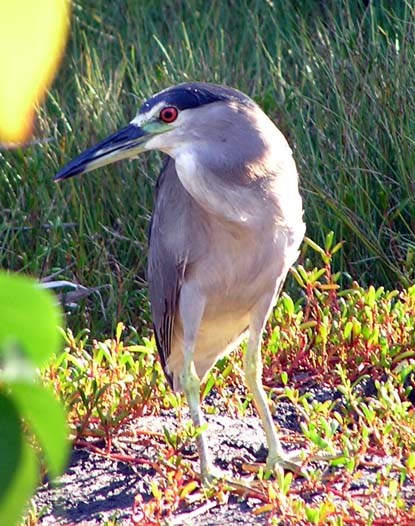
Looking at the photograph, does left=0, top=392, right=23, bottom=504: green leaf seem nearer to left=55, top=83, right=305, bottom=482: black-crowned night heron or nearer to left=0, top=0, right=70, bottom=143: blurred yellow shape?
left=0, top=0, right=70, bottom=143: blurred yellow shape

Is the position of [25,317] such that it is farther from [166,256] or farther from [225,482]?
[166,256]

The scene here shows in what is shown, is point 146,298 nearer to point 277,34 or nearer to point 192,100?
point 192,100

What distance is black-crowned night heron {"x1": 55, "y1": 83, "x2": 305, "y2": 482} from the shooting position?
3.06 m

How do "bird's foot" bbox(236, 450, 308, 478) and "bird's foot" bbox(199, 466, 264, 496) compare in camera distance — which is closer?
"bird's foot" bbox(199, 466, 264, 496)

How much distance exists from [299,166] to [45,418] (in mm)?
4562

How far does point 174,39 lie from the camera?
6.68 meters

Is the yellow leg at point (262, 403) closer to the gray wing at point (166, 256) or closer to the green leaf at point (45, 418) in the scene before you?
the gray wing at point (166, 256)

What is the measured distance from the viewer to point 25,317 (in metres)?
0.45

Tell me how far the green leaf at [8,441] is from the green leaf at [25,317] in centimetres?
3

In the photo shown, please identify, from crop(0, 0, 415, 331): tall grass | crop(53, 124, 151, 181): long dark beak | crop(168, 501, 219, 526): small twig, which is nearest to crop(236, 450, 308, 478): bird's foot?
crop(168, 501, 219, 526): small twig

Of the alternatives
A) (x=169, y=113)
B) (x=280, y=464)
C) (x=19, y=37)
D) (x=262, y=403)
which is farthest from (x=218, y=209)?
(x=19, y=37)

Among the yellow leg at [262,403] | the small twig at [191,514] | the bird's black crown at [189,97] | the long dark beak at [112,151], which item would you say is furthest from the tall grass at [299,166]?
the small twig at [191,514]

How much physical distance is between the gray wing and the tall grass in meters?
0.97

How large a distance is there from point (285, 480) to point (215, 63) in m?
3.80
